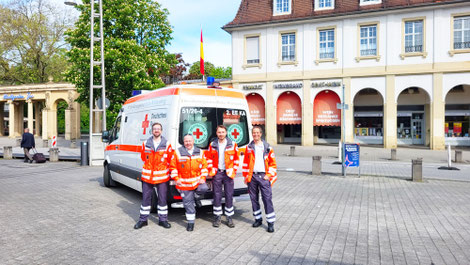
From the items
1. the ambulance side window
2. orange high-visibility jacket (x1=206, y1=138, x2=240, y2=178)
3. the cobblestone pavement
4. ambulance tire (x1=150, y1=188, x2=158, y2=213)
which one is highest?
the ambulance side window

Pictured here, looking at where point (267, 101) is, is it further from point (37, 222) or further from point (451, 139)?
point (37, 222)

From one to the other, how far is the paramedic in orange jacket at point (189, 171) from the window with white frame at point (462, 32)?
2413 cm

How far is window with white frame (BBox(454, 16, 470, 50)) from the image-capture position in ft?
75.6

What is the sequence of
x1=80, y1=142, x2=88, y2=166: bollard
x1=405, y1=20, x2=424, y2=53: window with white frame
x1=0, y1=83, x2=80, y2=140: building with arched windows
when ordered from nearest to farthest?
x1=80, y1=142, x2=88, y2=166: bollard → x1=405, y1=20, x2=424, y2=53: window with white frame → x1=0, y1=83, x2=80, y2=140: building with arched windows

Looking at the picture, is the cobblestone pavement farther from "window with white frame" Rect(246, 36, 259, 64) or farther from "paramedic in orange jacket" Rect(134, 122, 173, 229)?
"window with white frame" Rect(246, 36, 259, 64)

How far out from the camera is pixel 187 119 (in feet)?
20.6

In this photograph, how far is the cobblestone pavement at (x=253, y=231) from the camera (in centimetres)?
451

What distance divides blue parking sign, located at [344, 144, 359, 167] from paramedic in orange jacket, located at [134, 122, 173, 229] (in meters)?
7.46

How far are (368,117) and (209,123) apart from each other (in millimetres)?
25265

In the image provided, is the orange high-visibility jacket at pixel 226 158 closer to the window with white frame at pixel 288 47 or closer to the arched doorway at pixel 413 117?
the window with white frame at pixel 288 47

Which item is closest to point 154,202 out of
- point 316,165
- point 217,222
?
point 217,222

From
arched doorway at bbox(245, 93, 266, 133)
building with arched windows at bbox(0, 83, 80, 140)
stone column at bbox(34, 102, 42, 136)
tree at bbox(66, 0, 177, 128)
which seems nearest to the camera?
tree at bbox(66, 0, 177, 128)

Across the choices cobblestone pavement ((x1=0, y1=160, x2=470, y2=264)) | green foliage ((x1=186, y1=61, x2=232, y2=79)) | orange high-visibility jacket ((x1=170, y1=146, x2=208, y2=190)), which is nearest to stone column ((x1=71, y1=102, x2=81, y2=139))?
green foliage ((x1=186, y1=61, x2=232, y2=79))

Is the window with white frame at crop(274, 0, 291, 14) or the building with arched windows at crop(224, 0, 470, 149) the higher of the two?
the window with white frame at crop(274, 0, 291, 14)
